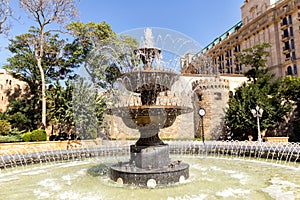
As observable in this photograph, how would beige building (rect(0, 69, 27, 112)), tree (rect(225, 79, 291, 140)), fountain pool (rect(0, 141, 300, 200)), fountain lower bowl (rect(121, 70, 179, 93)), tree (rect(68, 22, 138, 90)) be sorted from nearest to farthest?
1. fountain pool (rect(0, 141, 300, 200))
2. fountain lower bowl (rect(121, 70, 179, 93))
3. tree (rect(225, 79, 291, 140))
4. tree (rect(68, 22, 138, 90))
5. beige building (rect(0, 69, 27, 112))

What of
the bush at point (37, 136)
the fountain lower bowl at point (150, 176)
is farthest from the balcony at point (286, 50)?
the bush at point (37, 136)

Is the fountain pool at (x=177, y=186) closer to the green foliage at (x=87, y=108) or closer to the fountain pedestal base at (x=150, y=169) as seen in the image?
the fountain pedestal base at (x=150, y=169)

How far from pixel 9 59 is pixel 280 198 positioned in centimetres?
2083

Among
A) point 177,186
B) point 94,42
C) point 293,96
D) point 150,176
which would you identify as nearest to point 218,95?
point 293,96

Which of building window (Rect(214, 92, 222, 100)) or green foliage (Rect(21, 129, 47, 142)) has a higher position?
building window (Rect(214, 92, 222, 100))

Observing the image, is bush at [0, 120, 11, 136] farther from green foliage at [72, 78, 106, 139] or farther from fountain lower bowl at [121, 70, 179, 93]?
fountain lower bowl at [121, 70, 179, 93]

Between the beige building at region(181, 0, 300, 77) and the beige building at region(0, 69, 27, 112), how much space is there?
→ 16300 mm

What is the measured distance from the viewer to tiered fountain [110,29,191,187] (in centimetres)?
456

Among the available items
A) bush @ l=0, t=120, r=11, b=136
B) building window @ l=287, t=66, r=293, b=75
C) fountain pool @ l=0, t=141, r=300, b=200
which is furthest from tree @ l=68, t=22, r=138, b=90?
building window @ l=287, t=66, r=293, b=75

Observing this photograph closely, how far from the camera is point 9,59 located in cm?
1798

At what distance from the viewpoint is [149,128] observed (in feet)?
17.3

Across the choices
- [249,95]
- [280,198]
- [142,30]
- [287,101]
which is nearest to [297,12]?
[287,101]

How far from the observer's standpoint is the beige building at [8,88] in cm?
1889

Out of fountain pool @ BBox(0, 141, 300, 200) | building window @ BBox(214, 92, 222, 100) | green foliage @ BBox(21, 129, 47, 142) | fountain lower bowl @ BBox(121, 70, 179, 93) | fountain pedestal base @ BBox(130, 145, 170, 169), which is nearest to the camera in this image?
fountain pool @ BBox(0, 141, 300, 200)
